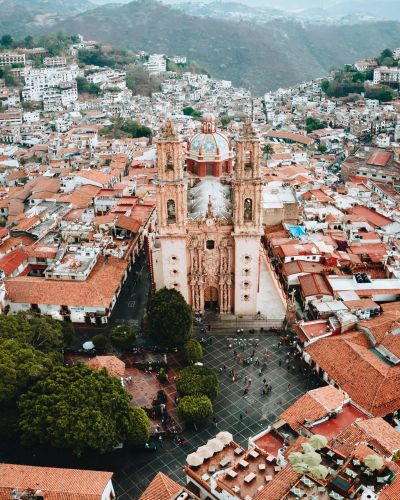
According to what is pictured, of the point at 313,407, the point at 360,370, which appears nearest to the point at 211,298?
the point at 360,370

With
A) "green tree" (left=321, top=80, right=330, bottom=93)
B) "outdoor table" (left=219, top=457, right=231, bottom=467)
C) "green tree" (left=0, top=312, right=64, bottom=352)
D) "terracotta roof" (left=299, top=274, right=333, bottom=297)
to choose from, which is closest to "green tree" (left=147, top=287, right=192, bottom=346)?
"green tree" (left=0, top=312, right=64, bottom=352)

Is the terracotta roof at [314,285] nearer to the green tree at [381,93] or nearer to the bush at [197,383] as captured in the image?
the bush at [197,383]

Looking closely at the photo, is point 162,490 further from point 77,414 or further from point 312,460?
point 312,460

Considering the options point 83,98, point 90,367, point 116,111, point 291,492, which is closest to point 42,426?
point 90,367

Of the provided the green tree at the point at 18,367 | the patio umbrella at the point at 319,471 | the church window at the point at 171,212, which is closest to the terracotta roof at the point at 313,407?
the patio umbrella at the point at 319,471

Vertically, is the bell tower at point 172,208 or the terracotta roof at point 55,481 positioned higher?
the bell tower at point 172,208

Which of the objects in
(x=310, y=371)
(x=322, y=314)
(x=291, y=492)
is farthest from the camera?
(x=322, y=314)

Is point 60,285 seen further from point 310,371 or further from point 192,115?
point 192,115
